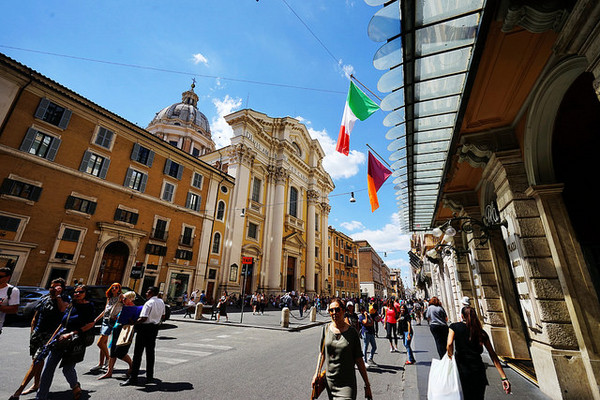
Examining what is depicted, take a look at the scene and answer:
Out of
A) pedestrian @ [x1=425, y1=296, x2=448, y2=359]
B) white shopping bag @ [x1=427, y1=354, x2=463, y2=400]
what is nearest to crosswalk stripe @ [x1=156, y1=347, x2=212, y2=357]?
pedestrian @ [x1=425, y1=296, x2=448, y2=359]

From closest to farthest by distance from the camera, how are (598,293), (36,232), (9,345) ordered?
(598,293) → (9,345) → (36,232)

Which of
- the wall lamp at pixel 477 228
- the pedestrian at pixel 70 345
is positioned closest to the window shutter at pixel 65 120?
the pedestrian at pixel 70 345

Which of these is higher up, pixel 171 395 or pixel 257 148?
pixel 257 148

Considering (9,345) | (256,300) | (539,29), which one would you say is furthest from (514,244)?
(256,300)

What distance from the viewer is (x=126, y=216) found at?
1859 centimetres

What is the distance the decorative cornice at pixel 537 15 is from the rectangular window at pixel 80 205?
21.0 meters

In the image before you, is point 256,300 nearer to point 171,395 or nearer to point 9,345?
point 9,345

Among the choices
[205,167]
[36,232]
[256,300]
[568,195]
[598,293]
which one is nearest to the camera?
[598,293]

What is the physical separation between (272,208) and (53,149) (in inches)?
769

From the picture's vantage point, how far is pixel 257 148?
3045 centimetres

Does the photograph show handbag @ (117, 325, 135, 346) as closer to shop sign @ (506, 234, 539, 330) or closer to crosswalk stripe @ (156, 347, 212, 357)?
crosswalk stripe @ (156, 347, 212, 357)

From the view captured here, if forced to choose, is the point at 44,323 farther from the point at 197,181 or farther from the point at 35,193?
the point at 197,181

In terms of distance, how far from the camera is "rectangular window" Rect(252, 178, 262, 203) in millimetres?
29553

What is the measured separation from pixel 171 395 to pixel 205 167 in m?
22.2
